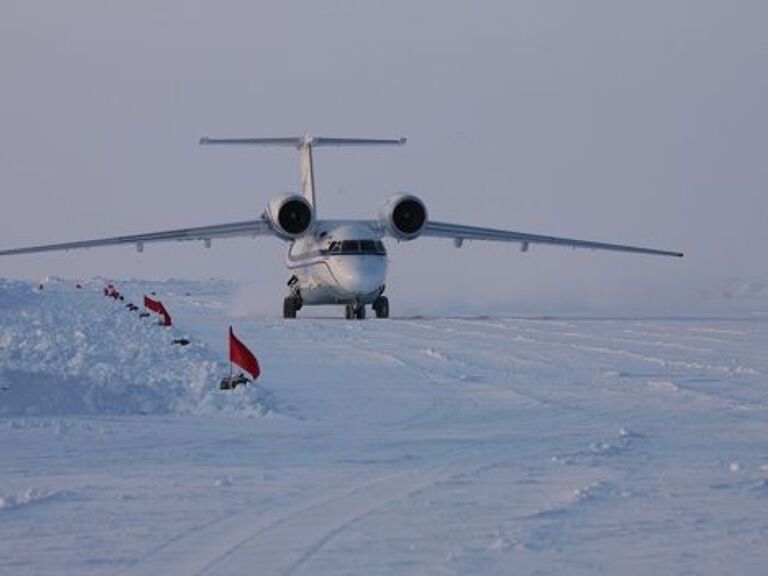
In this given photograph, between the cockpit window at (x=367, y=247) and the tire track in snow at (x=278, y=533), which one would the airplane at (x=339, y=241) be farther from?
the tire track in snow at (x=278, y=533)

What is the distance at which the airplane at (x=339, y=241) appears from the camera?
32.9 meters

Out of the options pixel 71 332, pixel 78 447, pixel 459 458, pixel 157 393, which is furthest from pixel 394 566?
pixel 71 332

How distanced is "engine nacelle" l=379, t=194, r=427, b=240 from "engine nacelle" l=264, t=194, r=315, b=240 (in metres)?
1.97

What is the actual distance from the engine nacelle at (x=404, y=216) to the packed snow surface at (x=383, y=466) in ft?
53.4

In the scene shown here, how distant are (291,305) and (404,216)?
3.81 m

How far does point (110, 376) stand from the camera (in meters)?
14.3

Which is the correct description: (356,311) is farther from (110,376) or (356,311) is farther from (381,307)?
(110,376)

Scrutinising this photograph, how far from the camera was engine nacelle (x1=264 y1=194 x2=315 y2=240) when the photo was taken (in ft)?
112

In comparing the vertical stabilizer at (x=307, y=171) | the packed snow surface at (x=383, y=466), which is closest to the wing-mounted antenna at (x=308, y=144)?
the vertical stabilizer at (x=307, y=171)

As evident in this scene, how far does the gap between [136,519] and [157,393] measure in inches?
→ 247

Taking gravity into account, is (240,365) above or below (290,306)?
below

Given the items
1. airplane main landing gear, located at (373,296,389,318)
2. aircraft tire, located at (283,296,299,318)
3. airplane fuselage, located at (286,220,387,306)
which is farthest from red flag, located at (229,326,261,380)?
aircraft tire, located at (283,296,299,318)

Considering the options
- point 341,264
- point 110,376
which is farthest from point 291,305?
point 110,376

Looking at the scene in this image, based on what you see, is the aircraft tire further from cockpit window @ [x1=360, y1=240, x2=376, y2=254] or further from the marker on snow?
the marker on snow
